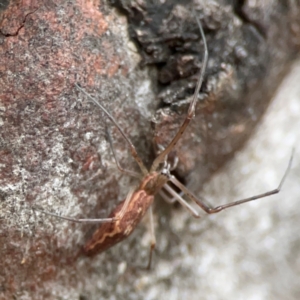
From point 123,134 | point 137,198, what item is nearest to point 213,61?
point 123,134

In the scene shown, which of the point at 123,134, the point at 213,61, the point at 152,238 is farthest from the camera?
Answer: the point at 152,238

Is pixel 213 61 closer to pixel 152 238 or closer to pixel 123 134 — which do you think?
pixel 123 134

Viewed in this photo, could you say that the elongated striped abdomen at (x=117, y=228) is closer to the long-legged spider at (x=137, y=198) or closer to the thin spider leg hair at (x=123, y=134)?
the long-legged spider at (x=137, y=198)

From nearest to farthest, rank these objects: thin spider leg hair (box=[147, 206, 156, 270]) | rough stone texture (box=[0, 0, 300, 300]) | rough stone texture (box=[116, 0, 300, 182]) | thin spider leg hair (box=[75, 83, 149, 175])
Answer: rough stone texture (box=[0, 0, 300, 300]), thin spider leg hair (box=[75, 83, 149, 175]), rough stone texture (box=[116, 0, 300, 182]), thin spider leg hair (box=[147, 206, 156, 270])

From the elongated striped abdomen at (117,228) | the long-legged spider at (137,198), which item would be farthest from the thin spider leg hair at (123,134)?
the elongated striped abdomen at (117,228)

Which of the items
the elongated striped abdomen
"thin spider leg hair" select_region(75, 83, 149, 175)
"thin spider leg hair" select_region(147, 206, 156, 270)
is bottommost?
"thin spider leg hair" select_region(147, 206, 156, 270)

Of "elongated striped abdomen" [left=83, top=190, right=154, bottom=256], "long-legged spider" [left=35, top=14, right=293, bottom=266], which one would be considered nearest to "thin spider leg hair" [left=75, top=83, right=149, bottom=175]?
"long-legged spider" [left=35, top=14, right=293, bottom=266]

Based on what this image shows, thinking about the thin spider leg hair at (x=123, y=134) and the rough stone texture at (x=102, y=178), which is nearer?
the rough stone texture at (x=102, y=178)

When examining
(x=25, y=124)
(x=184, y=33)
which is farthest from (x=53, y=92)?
(x=184, y=33)

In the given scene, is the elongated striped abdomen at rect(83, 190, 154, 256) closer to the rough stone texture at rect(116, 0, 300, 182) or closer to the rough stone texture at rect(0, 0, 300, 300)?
the rough stone texture at rect(0, 0, 300, 300)
